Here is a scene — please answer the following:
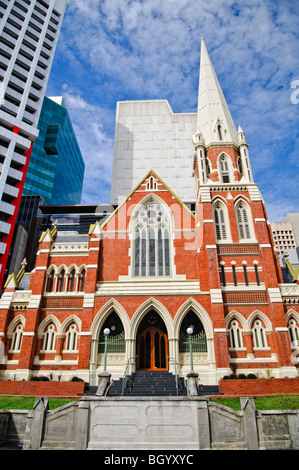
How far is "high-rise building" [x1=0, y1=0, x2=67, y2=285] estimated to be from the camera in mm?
43906

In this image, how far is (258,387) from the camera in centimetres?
1686

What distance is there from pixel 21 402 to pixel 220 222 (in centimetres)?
1705

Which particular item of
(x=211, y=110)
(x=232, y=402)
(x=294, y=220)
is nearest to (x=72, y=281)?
(x=232, y=402)

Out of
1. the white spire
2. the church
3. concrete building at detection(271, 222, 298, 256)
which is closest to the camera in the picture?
the church

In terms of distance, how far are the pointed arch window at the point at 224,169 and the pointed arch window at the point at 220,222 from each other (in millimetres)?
2612

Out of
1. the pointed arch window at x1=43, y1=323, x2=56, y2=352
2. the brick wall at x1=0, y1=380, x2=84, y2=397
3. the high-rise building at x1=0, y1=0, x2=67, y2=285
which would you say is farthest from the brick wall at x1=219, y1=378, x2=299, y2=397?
the high-rise building at x1=0, y1=0, x2=67, y2=285

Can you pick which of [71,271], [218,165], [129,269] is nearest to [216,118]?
[218,165]

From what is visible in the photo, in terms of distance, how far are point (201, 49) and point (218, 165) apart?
16.0 m

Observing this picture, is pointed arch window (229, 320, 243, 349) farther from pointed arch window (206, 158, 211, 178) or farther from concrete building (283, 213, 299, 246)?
concrete building (283, 213, 299, 246)

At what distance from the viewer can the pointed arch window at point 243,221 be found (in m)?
24.1

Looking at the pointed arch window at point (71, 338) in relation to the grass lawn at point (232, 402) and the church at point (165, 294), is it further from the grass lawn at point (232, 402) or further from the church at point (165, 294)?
the grass lawn at point (232, 402)

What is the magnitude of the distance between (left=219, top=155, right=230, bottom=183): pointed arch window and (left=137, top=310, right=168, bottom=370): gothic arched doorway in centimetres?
1230

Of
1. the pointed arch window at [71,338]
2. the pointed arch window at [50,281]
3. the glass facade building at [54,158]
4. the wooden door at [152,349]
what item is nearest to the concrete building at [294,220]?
the glass facade building at [54,158]

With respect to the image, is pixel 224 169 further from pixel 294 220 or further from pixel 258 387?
pixel 294 220
